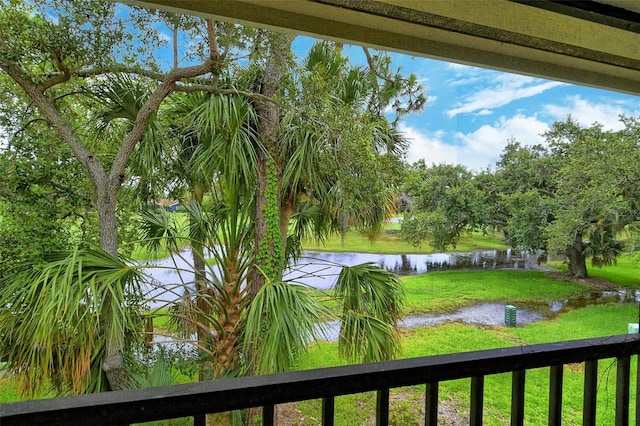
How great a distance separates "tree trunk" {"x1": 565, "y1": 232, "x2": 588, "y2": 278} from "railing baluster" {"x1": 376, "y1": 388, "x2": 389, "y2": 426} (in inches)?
218

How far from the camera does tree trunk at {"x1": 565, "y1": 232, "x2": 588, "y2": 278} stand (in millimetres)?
5238

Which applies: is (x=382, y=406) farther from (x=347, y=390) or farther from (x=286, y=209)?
(x=286, y=209)

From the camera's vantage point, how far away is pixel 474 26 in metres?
0.83

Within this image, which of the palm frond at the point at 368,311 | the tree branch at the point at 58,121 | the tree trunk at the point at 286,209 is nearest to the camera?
the tree branch at the point at 58,121

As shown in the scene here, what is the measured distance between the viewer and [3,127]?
80.2 inches

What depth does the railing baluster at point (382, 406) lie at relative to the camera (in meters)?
0.70

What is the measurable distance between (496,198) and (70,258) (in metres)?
5.33

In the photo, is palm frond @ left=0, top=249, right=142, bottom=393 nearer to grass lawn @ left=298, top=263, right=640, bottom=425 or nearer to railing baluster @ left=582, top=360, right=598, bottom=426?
grass lawn @ left=298, top=263, right=640, bottom=425

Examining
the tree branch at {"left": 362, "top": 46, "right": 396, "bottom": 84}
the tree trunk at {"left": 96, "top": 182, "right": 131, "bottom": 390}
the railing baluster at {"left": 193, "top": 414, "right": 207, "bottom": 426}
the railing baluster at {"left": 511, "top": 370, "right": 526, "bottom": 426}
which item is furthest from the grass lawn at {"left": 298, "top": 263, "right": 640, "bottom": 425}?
the tree branch at {"left": 362, "top": 46, "right": 396, "bottom": 84}

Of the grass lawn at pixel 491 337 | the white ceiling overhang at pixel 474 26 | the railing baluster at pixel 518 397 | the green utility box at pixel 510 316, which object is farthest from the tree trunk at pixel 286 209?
the green utility box at pixel 510 316

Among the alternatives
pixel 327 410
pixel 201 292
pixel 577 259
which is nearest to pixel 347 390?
pixel 327 410

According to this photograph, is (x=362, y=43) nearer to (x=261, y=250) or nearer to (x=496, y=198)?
(x=261, y=250)

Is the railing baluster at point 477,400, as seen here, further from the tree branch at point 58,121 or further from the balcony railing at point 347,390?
the tree branch at point 58,121

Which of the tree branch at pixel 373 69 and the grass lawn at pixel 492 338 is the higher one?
the tree branch at pixel 373 69
